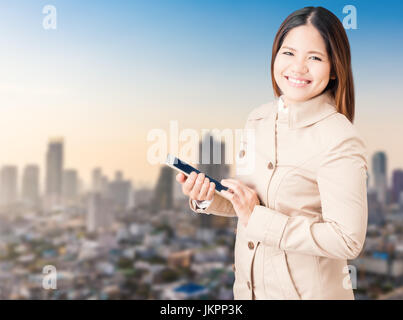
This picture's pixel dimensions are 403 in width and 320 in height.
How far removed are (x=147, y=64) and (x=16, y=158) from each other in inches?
58.1

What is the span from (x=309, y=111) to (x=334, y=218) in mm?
251

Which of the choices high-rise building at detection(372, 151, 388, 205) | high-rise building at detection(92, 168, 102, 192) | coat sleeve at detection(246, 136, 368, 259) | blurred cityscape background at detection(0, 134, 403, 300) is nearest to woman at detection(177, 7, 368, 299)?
coat sleeve at detection(246, 136, 368, 259)

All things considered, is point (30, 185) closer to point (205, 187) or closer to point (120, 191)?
point (120, 191)

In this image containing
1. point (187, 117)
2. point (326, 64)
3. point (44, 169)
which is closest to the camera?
point (326, 64)

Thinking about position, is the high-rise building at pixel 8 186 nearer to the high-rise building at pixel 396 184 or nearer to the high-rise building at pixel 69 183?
the high-rise building at pixel 69 183

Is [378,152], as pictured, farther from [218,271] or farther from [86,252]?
[86,252]

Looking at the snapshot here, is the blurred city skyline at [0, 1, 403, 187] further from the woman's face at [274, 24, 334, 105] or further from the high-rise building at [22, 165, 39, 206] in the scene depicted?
the woman's face at [274, 24, 334, 105]

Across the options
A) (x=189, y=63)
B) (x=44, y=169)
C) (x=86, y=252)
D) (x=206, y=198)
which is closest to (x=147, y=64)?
(x=189, y=63)

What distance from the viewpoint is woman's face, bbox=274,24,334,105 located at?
0.86 meters

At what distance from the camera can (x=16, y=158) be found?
140 inches

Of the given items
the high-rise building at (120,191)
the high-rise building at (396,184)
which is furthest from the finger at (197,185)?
the high-rise building at (396,184)

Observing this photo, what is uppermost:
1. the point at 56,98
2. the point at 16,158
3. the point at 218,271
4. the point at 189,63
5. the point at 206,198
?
the point at 189,63

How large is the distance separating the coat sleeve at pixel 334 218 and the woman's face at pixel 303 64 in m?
0.15
